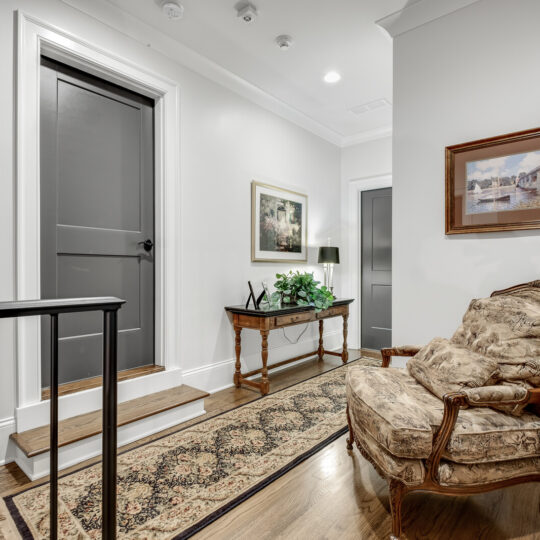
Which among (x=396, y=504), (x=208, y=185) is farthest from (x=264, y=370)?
(x=396, y=504)

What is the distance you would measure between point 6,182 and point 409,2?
279 cm

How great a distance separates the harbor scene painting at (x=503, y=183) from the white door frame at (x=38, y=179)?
2.12m

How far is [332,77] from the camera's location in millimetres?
3461

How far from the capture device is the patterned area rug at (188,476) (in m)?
1.61

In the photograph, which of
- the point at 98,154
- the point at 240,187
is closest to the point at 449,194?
the point at 240,187

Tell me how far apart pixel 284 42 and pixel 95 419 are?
119 inches

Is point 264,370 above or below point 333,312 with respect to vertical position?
below

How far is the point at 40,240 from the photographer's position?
7.59ft

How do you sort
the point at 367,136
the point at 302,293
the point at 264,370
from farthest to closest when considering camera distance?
the point at 367,136 → the point at 302,293 → the point at 264,370

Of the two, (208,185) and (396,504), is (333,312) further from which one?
(396,504)

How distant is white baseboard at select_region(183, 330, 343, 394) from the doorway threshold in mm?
315

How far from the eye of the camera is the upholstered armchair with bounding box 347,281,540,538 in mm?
1462

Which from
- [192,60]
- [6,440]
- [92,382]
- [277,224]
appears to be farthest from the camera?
[277,224]

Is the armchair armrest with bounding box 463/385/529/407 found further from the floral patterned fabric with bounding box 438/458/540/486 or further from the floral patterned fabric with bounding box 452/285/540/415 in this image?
the floral patterned fabric with bounding box 438/458/540/486
